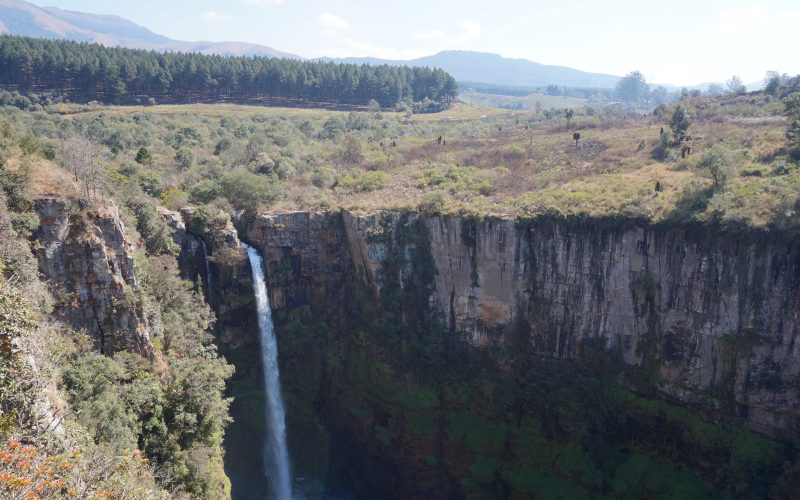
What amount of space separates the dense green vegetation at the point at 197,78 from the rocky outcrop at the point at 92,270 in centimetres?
4948

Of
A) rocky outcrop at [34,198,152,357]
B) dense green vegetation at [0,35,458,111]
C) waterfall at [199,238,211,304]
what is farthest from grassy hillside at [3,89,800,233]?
dense green vegetation at [0,35,458,111]

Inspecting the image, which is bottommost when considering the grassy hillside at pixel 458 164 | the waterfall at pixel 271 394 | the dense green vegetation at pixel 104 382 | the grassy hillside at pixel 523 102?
the waterfall at pixel 271 394

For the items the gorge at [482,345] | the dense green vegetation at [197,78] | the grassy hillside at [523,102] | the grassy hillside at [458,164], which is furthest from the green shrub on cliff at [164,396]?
the grassy hillside at [523,102]

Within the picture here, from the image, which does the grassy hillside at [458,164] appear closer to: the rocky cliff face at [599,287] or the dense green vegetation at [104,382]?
the rocky cliff face at [599,287]

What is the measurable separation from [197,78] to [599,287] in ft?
204

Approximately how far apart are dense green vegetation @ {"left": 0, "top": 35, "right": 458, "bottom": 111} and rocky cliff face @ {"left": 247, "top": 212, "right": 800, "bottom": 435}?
43.2 metres

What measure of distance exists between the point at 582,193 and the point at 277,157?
22766 millimetres

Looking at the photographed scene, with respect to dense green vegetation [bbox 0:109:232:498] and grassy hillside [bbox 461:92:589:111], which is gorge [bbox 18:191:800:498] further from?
grassy hillside [bbox 461:92:589:111]

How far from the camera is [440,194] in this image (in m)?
32.7

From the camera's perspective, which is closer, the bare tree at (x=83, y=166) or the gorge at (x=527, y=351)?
the bare tree at (x=83, y=166)

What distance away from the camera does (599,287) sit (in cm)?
2867

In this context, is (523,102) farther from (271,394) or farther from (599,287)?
(271,394)

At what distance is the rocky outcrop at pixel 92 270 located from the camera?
21047mm

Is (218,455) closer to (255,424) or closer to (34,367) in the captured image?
(255,424)
